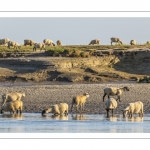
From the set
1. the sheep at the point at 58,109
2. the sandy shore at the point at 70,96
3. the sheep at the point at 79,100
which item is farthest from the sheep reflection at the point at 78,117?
the sheep at the point at 79,100

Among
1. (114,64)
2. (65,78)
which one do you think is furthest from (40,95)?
(114,64)

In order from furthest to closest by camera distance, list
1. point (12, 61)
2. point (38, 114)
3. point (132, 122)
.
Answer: point (12, 61)
point (38, 114)
point (132, 122)

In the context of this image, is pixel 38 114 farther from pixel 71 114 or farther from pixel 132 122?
pixel 132 122

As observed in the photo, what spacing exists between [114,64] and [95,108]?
17085 millimetres

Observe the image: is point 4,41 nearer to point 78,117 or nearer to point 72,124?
point 78,117

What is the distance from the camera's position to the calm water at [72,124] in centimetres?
1816

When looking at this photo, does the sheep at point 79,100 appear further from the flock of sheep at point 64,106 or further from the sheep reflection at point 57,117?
the sheep reflection at point 57,117

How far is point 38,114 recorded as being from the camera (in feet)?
75.1

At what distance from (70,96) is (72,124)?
6.73 metres

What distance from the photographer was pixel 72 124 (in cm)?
1975

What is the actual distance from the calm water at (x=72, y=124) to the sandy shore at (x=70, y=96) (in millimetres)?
1370

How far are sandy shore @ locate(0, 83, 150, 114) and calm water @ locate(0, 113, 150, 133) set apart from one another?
1370 millimetres

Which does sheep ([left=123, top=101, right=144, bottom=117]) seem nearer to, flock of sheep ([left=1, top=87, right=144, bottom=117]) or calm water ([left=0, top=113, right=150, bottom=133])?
flock of sheep ([left=1, top=87, right=144, bottom=117])

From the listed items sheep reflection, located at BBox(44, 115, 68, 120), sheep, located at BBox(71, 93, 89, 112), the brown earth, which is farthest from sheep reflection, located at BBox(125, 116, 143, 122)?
the brown earth
